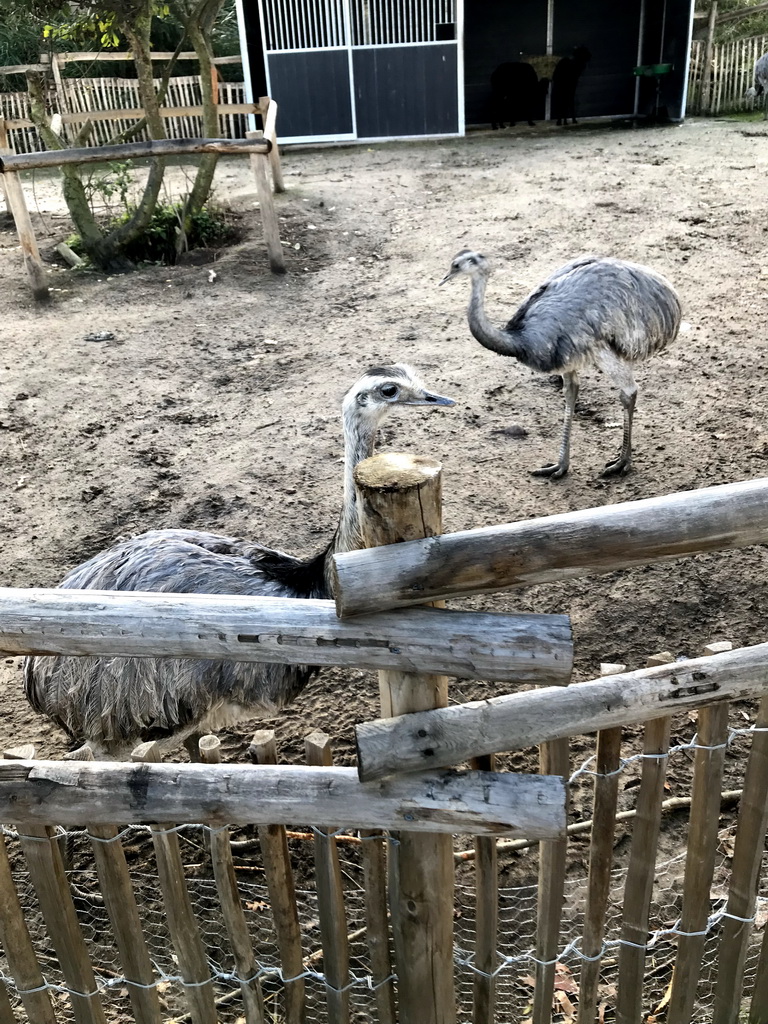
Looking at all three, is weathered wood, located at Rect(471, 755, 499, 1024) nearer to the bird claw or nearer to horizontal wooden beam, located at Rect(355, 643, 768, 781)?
horizontal wooden beam, located at Rect(355, 643, 768, 781)

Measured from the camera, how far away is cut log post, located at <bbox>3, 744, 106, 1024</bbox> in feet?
6.31

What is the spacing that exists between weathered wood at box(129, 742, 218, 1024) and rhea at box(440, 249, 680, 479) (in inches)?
141

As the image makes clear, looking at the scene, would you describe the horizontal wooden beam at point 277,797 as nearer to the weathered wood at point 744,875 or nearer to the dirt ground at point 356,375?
the weathered wood at point 744,875

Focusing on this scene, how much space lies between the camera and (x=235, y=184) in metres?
12.2

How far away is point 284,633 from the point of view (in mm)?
1746

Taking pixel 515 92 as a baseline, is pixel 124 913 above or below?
below

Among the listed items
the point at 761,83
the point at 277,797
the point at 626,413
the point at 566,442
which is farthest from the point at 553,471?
the point at 761,83

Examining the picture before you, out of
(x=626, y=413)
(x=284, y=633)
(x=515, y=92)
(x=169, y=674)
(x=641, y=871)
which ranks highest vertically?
(x=284, y=633)

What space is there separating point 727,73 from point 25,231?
1125cm

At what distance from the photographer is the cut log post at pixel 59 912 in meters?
1.92

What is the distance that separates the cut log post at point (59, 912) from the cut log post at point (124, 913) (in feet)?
0.27

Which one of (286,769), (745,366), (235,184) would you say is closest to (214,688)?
(286,769)

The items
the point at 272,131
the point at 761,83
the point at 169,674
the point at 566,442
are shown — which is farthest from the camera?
the point at 761,83

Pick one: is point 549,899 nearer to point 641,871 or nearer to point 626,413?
point 641,871
